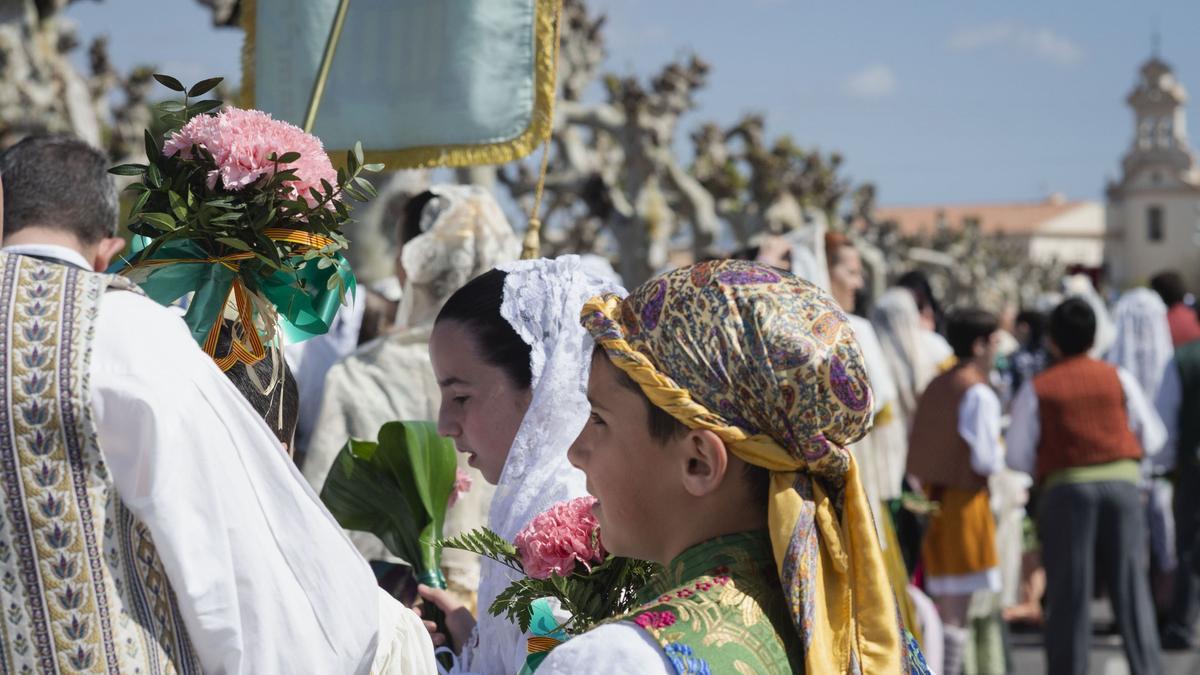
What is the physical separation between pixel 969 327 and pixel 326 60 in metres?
4.79

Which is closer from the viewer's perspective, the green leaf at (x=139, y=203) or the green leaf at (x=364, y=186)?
the green leaf at (x=139, y=203)

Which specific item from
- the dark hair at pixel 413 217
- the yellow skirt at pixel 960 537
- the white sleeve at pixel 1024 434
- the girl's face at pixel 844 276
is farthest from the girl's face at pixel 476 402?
the white sleeve at pixel 1024 434

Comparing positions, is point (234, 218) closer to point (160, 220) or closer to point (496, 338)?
point (160, 220)

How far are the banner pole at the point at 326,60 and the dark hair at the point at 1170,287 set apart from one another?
8.22m

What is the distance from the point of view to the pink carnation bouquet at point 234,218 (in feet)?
7.30

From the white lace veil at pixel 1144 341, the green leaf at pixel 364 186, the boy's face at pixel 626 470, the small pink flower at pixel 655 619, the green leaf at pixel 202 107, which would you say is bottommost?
the white lace veil at pixel 1144 341

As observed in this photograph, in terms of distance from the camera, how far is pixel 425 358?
4.12 metres

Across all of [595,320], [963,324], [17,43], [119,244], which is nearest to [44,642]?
[595,320]

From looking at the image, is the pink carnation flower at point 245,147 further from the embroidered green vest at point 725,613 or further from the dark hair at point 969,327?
the dark hair at point 969,327

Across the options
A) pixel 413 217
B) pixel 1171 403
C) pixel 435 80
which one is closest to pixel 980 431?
pixel 1171 403

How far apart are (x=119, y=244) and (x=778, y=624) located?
6.89 feet

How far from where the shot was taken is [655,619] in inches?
65.2

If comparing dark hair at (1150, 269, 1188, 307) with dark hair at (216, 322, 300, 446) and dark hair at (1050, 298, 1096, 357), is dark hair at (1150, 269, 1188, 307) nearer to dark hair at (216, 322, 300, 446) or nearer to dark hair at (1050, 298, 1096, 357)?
dark hair at (1050, 298, 1096, 357)

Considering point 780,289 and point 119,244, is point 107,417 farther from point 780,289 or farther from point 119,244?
point 119,244
